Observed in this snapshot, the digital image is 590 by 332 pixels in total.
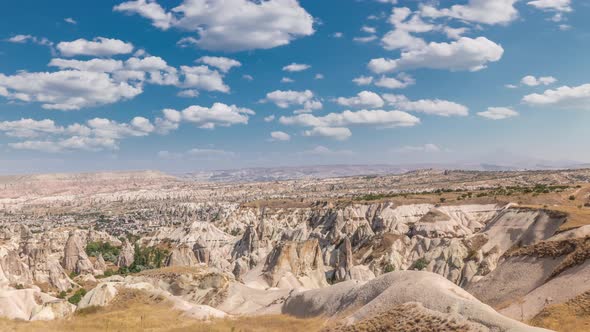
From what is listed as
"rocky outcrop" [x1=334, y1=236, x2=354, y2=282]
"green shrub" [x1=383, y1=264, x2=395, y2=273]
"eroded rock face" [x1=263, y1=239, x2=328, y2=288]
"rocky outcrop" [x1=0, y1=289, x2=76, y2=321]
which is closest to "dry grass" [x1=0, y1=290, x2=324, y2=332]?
"rocky outcrop" [x1=0, y1=289, x2=76, y2=321]

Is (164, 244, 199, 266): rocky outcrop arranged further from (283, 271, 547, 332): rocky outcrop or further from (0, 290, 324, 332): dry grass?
(283, 271, 547, 332): rocky outcrop

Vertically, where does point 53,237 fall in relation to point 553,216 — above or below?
below

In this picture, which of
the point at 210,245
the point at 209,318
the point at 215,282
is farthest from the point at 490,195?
the point at 209,318

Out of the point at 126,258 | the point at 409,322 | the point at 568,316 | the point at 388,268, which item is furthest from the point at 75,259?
the point at 568,316

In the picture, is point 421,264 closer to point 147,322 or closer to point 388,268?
point 388,268

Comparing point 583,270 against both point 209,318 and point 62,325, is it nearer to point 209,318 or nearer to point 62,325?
point 209,318

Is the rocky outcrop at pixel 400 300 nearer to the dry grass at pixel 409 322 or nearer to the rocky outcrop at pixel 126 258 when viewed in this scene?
the dry grass at pixel 409 322

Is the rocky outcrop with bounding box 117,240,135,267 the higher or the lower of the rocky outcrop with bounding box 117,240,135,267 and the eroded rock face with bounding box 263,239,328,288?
the lower
